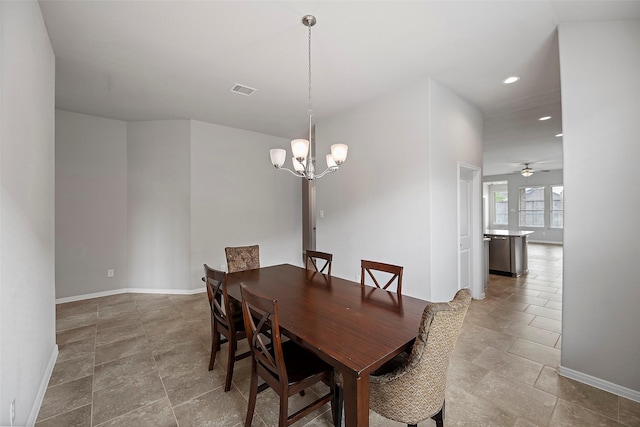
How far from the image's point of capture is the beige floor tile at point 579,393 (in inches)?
73.3

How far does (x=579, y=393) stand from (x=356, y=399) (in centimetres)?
209

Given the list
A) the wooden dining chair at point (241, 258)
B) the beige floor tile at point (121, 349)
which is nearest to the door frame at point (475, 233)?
the wooden dining chair at point (241, 258)

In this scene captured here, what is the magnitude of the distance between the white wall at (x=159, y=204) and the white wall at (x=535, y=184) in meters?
12.0

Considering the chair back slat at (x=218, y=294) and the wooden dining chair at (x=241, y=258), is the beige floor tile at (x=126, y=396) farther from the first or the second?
the wooden dining chair at (x=241, y=258)

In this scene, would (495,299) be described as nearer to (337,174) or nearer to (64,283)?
(337,174)

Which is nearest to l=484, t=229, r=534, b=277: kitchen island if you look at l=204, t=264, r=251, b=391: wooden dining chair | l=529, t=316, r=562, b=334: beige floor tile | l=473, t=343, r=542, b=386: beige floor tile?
l=529, t=316, r=562, b=334: beige floor tile

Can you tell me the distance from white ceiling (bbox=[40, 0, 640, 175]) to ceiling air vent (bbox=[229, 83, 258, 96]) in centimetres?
9

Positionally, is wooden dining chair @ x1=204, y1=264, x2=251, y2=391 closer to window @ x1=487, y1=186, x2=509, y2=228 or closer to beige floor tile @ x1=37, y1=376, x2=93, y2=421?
beige floor tile @ x1=37, y1=376, x2=93, y2=421

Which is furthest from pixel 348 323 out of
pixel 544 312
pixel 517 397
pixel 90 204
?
pixel 90 204

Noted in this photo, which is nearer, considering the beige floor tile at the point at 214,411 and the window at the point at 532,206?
the beige floor tile at the point at 214,411

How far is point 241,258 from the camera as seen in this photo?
3.18 m

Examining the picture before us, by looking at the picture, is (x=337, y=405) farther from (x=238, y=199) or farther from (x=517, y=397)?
(x=238, y=199)

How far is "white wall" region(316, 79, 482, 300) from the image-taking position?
3.17m

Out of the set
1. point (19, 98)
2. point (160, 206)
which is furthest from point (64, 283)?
point (19, 98)
